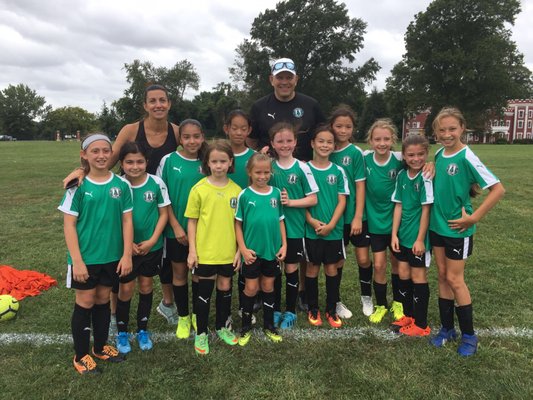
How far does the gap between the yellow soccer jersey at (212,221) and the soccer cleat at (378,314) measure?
161 cm

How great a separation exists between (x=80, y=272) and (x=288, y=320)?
1.92 meters

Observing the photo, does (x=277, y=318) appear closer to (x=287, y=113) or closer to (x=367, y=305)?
(x=367, y=305)

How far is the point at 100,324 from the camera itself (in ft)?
10.6

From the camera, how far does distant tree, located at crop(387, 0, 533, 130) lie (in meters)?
43.6

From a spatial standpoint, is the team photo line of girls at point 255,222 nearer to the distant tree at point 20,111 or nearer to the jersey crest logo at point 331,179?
the jersey crest logo at point 331,179

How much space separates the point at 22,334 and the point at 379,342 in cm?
319

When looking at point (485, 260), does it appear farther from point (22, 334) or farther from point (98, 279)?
point (22, 334)

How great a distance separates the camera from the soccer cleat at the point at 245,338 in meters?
3.49

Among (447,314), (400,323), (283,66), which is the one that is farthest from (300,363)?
(283,66)

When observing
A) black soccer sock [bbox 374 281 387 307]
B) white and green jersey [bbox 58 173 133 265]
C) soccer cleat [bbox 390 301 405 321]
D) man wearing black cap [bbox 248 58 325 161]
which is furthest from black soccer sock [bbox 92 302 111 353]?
soccer cleat [bbox 390 301 405 321]

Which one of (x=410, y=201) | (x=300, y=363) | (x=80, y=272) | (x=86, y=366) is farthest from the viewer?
(x=410, y=201)

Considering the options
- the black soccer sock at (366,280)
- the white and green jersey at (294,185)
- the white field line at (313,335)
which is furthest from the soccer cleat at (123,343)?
the black soccer sock at (366,280)

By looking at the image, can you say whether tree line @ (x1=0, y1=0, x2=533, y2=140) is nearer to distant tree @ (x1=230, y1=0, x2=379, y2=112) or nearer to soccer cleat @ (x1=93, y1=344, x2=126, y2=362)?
distant tree @ (x1=230, y1=0, x2=379, y2=112)

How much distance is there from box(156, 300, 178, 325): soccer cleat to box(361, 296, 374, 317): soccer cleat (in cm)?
190
